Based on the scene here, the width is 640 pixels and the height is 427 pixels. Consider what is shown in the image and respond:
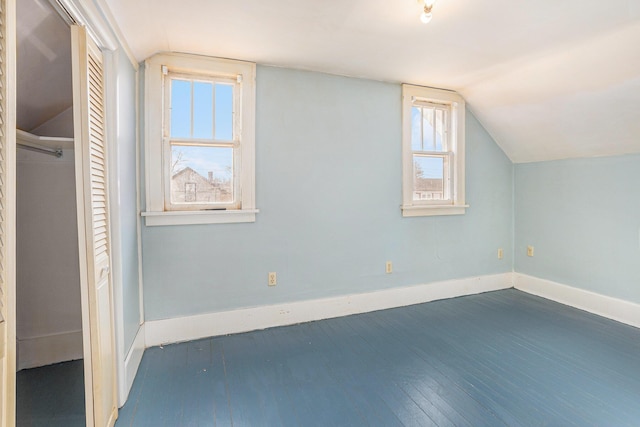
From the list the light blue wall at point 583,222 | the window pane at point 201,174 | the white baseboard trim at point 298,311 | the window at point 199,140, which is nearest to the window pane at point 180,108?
the window at point 199,140

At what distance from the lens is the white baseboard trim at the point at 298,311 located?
100 inches

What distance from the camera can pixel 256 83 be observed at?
8.87ft

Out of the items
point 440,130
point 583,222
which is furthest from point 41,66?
point 583,222

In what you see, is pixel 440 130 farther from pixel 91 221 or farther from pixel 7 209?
pixel 7 209

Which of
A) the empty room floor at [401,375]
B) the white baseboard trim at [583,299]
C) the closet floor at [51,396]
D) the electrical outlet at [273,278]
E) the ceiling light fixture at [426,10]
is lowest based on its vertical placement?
the empty room floor at [401,375]

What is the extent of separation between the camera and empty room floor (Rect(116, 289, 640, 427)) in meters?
1.71

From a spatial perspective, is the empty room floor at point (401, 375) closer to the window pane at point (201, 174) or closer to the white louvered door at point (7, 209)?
the white louvered door at point (7, 209)

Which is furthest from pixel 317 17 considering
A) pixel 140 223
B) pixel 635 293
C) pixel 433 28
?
Answer: pixel 635 293

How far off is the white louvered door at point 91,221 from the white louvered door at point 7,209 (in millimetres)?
534

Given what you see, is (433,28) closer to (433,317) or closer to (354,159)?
(354,159)

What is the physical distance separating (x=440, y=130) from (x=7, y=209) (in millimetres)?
3594

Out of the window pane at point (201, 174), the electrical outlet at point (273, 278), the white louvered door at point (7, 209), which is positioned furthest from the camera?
the electrical outlet at point (273, 278)

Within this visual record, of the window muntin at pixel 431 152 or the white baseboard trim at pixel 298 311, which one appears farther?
the window muntin at pixel 431 152

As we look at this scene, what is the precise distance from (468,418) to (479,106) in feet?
9.89
